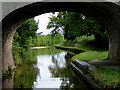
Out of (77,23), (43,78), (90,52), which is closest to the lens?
(43,78)

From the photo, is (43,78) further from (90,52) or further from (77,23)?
(90,52)

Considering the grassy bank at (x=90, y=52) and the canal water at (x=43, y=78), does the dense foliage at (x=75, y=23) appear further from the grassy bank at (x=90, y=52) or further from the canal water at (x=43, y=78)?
the canal water at (x=43, y=78)

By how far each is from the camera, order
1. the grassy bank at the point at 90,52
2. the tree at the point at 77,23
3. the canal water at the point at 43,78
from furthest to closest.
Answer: the tree at the point at 77,23, the grassy bank at the point at 90,52, the canal water at the point at 43,78

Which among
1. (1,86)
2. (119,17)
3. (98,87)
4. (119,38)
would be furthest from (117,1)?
(1,86)

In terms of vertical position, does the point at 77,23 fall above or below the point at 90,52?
above

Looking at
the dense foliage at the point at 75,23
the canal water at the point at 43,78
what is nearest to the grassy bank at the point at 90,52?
the dense foliage at the point at 75,23

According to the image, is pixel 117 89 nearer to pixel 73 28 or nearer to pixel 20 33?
pixel 73 28

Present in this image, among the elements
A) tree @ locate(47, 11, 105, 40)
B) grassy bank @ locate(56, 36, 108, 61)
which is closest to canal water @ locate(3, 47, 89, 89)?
grassy bank @ locate(56, 36, 108, 61)

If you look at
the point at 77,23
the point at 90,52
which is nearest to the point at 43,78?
the point at 77,23

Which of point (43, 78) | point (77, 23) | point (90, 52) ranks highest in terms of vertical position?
point (77, 23)

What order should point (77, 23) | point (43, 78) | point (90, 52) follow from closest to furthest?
point (43, 78) < point (77, 23) < point (90, 52)

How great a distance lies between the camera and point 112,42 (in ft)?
29.2

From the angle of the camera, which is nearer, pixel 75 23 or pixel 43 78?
pixel 43 78

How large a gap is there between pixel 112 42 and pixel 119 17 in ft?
8.37
